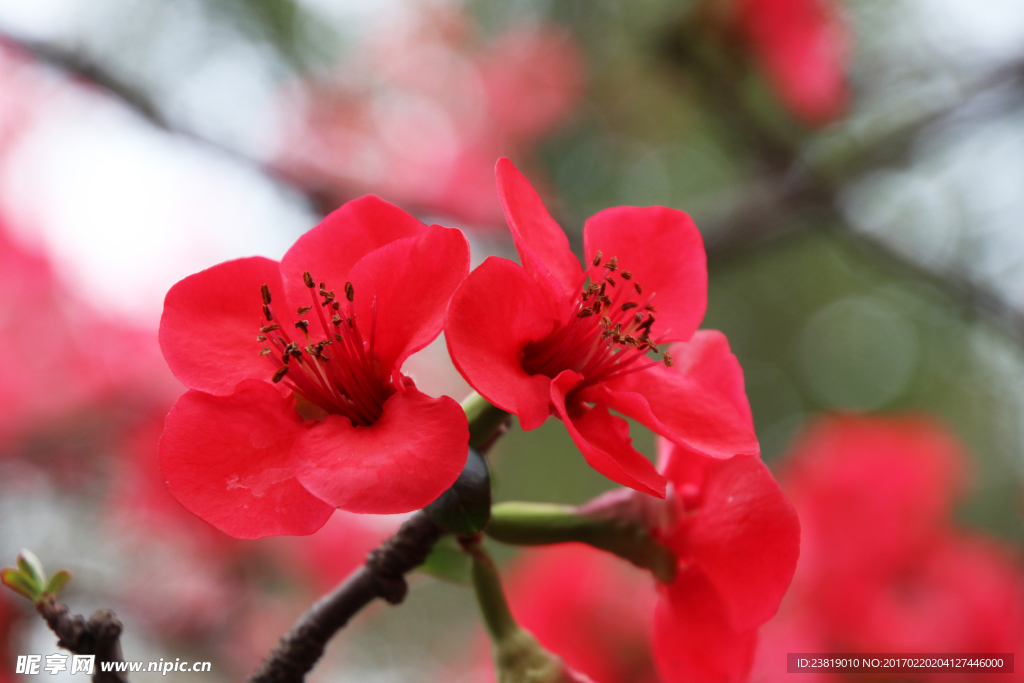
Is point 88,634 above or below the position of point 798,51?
below

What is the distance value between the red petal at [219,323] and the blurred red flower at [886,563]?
61.4 inches

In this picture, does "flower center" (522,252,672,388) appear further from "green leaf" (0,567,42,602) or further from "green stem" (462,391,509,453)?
"green leaf" (0,567,42,602)

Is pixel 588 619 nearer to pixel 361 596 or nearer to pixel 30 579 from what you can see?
pixel 361 596

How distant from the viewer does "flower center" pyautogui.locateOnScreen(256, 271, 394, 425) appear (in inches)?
23.7

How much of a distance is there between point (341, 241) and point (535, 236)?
0.59 feet

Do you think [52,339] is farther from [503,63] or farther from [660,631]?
[503,63]

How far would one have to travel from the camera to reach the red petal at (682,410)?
1.94 feet

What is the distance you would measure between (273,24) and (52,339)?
8.28ft

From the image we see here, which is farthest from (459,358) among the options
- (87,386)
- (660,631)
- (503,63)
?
(503,63)

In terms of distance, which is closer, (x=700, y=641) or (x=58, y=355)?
(x=700, y=641)

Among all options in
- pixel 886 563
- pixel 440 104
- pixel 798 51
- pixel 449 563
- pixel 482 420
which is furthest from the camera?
pixel 440 104

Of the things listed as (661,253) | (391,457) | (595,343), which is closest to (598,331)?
(595,343)

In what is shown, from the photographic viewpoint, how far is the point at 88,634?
0.58 m

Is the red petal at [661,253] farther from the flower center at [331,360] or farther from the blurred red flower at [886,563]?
the blurred red flower at [886,563]
